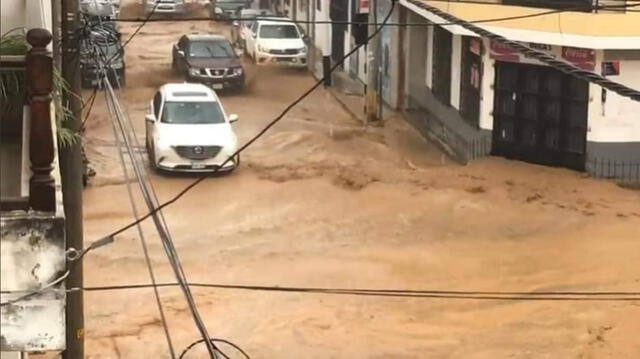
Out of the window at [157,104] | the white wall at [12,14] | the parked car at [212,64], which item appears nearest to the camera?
the white wall at [12,14]

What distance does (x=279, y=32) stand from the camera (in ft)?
124

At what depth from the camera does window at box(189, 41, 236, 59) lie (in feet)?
113

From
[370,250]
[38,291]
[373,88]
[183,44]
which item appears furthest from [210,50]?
[38,291]

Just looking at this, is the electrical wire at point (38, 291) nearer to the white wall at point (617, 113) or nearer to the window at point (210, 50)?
the white wall at point (617, 113)

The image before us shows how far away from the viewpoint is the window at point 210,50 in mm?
34469

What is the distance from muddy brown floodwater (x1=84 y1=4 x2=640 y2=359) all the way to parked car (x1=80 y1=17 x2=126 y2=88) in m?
1.78

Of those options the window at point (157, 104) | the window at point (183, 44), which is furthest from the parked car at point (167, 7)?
the window at point (157, 104)

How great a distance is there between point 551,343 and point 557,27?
9.54 metres

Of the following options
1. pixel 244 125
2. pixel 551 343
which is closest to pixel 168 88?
pixel 244 125

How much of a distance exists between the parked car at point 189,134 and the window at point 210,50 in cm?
779

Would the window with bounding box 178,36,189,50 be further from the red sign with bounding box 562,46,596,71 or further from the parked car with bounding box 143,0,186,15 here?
the red sign with bounding box 562,46,596,71

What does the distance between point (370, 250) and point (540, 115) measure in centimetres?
719

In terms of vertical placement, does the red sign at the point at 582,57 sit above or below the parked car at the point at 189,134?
above

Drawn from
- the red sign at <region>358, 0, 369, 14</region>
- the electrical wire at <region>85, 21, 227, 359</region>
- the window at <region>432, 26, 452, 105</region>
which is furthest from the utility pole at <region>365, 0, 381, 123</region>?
the electrical wire at <region>85, 21, 227, 359</region>
